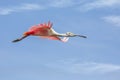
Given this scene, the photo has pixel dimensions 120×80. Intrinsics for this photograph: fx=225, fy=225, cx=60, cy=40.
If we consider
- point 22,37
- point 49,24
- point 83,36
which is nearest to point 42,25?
point 49,24

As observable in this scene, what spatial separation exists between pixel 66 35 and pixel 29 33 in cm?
229

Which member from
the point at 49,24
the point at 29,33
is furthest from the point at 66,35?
the point at 29,33

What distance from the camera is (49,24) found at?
1066 cm

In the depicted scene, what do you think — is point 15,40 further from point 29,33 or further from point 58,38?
point 58,38

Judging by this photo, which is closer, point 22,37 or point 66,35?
point 22,37

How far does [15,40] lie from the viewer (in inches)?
413

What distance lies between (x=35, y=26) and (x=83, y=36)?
233cm

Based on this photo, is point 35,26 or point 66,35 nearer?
point 35,26

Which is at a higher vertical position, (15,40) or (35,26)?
(35,26)

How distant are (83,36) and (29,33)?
2.50 meters

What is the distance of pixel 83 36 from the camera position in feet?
34.2

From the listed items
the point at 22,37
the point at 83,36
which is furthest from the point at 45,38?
the point at 83,36

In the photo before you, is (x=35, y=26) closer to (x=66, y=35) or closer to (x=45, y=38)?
(x=45, y=38)

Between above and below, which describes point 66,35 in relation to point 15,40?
above
